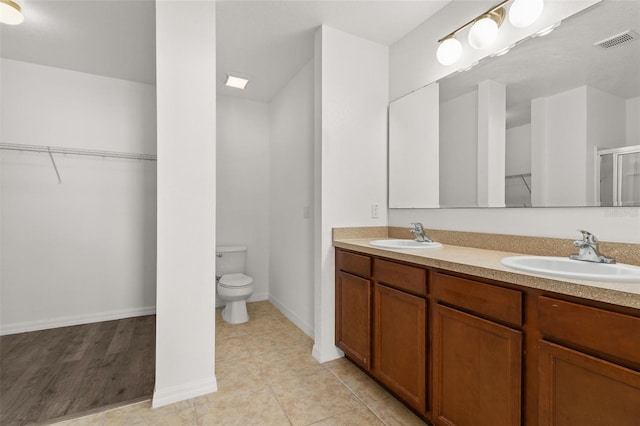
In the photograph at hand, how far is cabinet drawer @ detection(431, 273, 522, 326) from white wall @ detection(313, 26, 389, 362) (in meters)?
1.01

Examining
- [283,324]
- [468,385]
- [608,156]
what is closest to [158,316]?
[283,324]

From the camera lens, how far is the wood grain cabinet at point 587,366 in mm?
837

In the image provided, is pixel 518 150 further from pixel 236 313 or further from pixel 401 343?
pixel 236 313

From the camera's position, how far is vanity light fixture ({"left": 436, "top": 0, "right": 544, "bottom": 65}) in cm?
153

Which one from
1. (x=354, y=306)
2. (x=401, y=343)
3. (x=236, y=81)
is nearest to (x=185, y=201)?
(x=354, y=306)

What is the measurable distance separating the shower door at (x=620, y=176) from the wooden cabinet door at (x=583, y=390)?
790 mm

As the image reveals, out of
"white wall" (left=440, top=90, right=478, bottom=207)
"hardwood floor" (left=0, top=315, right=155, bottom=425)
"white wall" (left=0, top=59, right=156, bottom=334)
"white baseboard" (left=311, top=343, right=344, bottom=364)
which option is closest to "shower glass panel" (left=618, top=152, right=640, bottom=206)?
"white wall" (left=440, top=90, right=478, bottom=207)

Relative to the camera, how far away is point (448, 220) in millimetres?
2053

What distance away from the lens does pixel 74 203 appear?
9.72 ft

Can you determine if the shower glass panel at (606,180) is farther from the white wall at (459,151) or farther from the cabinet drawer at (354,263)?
the cabinet drawer at (354,263)

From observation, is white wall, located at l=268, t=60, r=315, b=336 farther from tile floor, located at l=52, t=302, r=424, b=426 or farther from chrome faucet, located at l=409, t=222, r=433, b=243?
chrome faucet, located at l=409, t=222, r=433, b=243

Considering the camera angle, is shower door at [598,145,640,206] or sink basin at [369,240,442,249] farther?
sink basin at [369,240,442,249]

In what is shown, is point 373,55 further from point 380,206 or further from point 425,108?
point 380,206

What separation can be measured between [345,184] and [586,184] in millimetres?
1417
